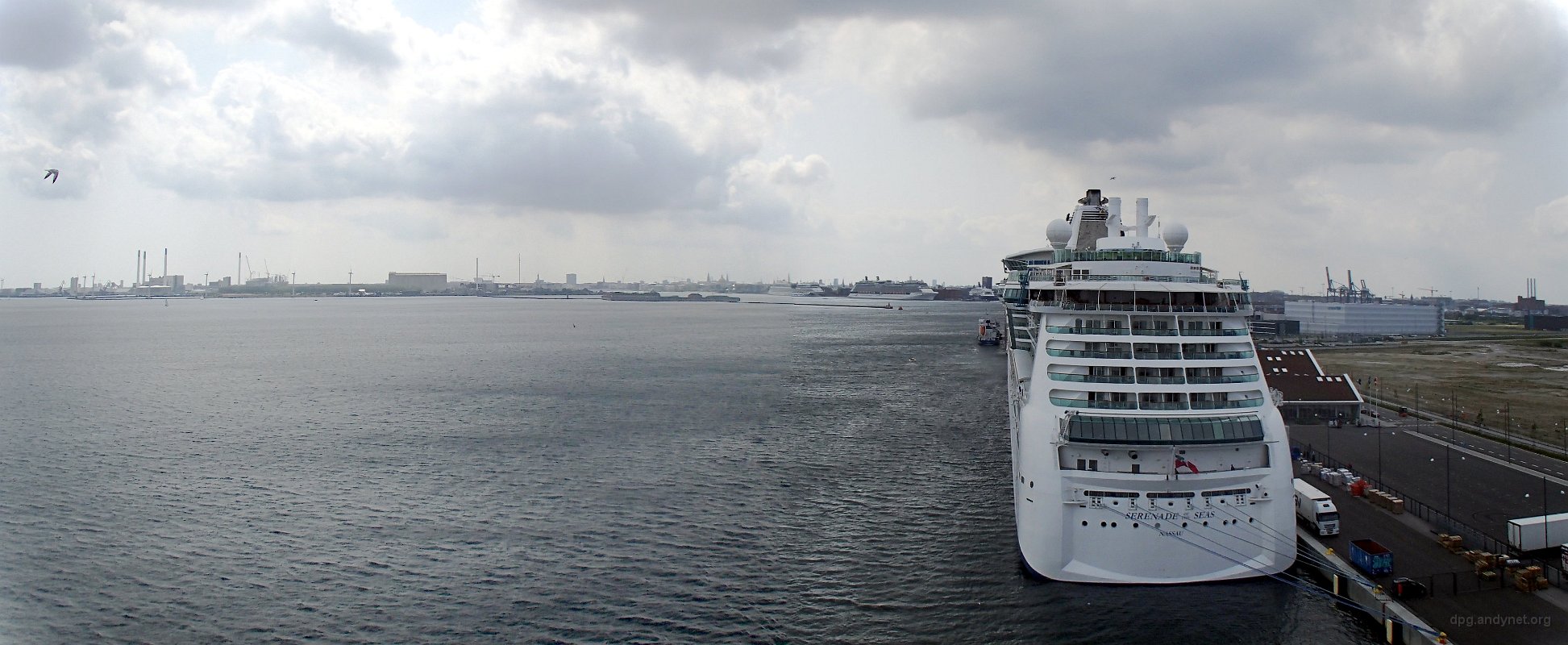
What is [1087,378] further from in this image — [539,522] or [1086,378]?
[539,522]

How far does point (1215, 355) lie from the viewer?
20.3 metres

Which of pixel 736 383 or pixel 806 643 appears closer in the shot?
pixel 806 643

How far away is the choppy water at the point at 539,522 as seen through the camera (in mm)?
17594

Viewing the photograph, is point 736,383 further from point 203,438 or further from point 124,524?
point 124,524

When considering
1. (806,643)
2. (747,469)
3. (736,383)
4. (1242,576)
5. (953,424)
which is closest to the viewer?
(806,643)

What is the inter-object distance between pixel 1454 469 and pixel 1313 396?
9.35 meters

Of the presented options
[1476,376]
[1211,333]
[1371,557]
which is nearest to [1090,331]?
[1211,333]

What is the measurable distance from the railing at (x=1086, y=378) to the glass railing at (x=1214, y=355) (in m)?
2.13

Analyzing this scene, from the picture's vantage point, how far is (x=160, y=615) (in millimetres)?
18094

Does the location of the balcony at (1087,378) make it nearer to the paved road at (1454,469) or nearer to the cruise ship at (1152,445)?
the cruise ship at (1152,445)

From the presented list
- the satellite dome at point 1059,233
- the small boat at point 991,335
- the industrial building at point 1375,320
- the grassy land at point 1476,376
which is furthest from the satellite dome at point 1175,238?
the industrial building at point 1375,320

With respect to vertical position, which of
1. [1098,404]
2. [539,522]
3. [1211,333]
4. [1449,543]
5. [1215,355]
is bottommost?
[539,522]

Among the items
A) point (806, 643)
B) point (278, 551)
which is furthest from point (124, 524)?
point (806, 643)

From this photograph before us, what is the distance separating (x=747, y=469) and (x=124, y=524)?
19380 millimetres
